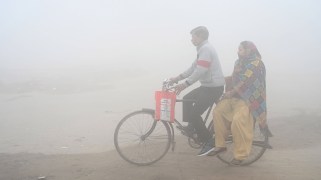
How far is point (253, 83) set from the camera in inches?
215

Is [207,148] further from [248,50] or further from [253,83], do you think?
[248,50]

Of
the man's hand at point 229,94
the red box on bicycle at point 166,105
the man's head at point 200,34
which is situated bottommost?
the red box on bicycle at point 166,105

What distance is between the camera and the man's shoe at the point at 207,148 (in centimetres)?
565

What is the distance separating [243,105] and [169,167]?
1.31m

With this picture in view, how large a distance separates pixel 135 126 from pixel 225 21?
2700cm

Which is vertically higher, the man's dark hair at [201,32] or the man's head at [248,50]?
the man's dark hair at [201,32]

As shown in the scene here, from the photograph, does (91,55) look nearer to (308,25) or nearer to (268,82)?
(268,82)

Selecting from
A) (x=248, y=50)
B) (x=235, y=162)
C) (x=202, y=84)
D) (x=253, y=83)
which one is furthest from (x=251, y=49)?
(x=235, y=162)

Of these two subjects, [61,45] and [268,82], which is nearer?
[268,82]

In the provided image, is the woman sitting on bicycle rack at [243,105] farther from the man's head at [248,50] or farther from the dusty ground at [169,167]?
the dusty ground at [169,167]

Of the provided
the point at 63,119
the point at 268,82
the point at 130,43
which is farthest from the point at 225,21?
the point at 63,119

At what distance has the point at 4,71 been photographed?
60.8 ft

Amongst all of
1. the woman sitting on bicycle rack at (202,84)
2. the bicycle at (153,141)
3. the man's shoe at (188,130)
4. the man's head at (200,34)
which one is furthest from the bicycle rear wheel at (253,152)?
the man's head at (200,34)

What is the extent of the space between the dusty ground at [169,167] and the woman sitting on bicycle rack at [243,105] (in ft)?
1.21
